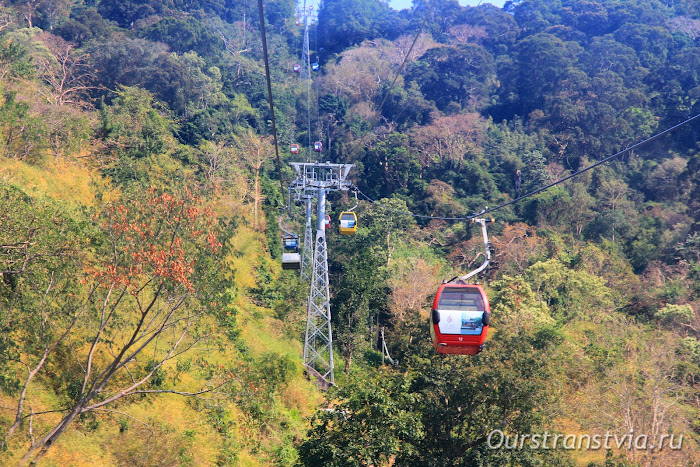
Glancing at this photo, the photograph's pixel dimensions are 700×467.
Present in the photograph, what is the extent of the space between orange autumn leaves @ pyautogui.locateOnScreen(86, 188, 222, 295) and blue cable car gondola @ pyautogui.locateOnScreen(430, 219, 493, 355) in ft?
16.2

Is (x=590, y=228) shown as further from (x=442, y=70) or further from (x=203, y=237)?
(x=203, y=237)

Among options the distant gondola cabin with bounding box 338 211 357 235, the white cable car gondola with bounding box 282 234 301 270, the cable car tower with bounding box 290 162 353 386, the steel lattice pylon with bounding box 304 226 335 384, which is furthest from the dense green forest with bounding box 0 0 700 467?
the distant gondola cabin with bounding box 338 211 357 235

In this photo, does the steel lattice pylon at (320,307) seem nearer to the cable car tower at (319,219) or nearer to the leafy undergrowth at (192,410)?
the cable car tower at (319,219)

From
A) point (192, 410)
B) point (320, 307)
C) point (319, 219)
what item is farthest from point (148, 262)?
point (320, 307)

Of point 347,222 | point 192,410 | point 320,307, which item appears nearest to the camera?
point 192,410

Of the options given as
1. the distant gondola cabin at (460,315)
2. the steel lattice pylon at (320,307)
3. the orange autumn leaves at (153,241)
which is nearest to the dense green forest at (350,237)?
the orange autumn leaves at (153,241)

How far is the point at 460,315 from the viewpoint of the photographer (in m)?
13.1

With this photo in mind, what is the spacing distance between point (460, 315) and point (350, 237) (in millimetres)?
24906

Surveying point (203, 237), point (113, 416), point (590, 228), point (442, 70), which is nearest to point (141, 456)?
point (113, 416)

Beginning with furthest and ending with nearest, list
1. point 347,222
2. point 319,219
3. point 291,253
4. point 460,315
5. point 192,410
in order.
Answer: point 291,253, point 347,222, point 319,219, point 192,410, point 460,315

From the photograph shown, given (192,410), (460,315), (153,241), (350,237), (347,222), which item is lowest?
(192,410)

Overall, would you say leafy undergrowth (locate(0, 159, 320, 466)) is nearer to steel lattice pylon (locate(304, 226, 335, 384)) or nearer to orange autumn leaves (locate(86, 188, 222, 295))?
steel lattice pylon (locate(304, 226, 335, 384))

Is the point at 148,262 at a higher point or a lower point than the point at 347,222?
lower

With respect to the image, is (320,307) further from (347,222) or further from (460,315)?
(460,315)
